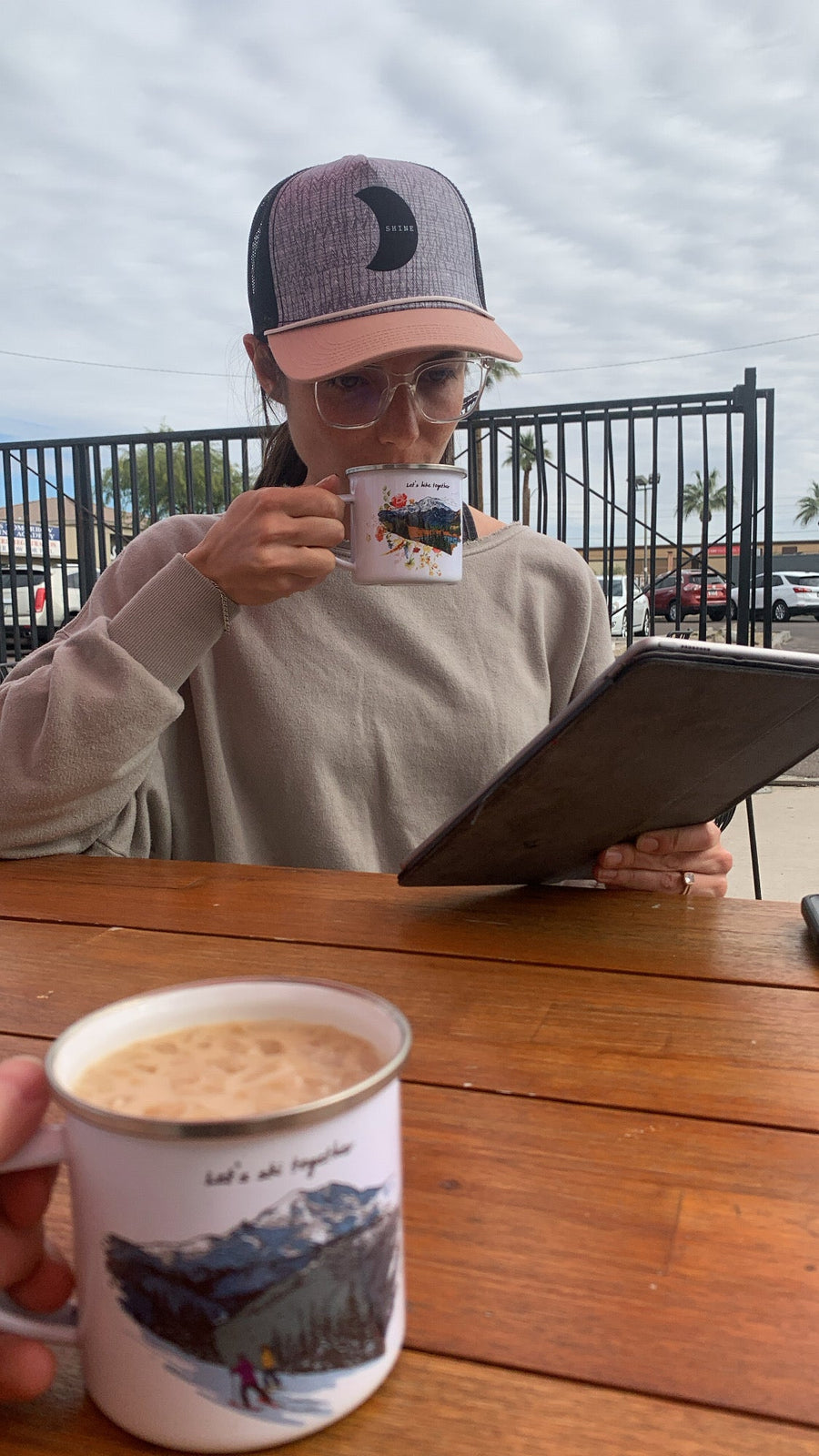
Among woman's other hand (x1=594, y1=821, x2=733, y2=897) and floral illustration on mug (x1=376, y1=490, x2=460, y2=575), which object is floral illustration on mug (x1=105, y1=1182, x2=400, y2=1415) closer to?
woman's other hand (x1=594, y1=821, x2=733, y2=897)

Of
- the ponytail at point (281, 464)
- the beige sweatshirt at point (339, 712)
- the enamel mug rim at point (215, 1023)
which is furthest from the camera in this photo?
the ponytail at point (281, 464)

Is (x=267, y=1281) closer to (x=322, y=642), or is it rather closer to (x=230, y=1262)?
(x=230, y=1262)

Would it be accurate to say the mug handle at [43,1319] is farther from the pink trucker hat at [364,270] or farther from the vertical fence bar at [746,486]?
the vertical fence bar at [746,486]

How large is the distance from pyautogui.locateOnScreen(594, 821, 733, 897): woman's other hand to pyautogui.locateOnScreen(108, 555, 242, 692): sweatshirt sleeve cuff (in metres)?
0.46

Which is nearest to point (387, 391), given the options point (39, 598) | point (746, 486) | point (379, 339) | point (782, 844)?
point (379, 339)

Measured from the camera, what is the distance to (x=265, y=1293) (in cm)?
32

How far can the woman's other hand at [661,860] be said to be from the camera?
1.03 metres

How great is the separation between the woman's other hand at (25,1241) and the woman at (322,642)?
2.40ft

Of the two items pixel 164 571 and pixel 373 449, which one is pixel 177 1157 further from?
pixel 373 449

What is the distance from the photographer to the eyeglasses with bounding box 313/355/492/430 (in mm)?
1254

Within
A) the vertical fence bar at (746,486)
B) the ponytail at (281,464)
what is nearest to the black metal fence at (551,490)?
the vertical fence bar at (746,486)

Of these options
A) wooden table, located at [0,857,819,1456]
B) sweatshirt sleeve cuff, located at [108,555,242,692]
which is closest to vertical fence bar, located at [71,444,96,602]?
sweatshirt sleeve cuff, located at [108,555,242,692]

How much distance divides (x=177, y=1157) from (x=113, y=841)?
0.99 m

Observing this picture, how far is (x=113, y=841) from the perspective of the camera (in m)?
1.26
